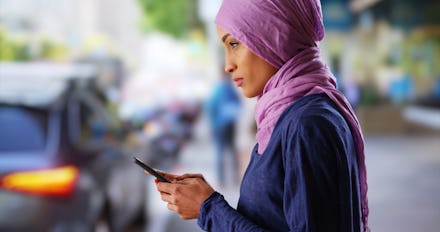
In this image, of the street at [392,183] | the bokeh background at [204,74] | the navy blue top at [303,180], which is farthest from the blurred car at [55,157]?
the navy blue top at [303,180]

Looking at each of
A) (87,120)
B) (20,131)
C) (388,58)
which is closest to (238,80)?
(20,131)

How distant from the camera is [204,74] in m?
27.3

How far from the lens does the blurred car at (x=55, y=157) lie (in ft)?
14.8

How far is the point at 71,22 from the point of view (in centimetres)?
2803

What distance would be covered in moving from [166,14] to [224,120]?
21.1 m

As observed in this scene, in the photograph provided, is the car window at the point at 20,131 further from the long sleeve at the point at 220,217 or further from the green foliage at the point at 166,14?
the green foliage at the point at 166,14

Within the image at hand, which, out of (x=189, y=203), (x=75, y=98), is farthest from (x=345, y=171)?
(x=75, y=98)

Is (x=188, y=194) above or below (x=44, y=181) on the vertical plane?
above

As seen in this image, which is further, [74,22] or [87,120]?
[74,22]

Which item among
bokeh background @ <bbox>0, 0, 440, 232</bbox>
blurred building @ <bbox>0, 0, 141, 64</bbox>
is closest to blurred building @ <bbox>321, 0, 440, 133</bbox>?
bokeh background @ <bbox>0, 0, 440, 232</bbox>

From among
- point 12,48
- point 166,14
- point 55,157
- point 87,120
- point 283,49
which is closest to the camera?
point 283,49

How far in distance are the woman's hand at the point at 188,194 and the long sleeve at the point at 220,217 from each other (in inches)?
0.6

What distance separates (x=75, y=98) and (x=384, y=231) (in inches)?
135

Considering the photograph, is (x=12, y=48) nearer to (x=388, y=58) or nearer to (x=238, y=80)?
(x=388, y=58)
